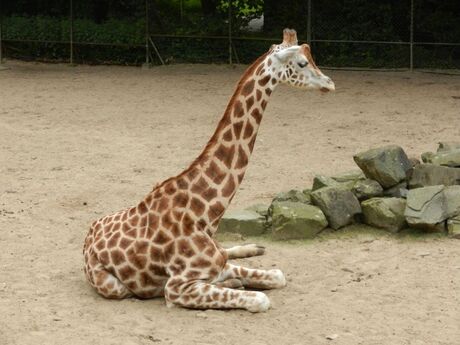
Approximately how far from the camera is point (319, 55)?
16.5m

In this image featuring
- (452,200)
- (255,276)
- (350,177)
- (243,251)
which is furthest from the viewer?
(350,177)

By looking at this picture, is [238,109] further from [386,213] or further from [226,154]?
[386,213]

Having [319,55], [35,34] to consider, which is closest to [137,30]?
[35,34]

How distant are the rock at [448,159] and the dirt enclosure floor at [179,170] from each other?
1.02m

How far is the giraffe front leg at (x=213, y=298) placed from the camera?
5434mm

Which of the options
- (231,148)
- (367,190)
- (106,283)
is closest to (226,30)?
(367,190)

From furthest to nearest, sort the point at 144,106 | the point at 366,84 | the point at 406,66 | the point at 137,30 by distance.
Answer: the point at 137,30
the point at 406,66
the point at 366,84
the point at 144,106

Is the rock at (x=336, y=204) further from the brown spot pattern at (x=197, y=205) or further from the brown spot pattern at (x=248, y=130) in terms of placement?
the brown spot pattern at (x=197, y=205)

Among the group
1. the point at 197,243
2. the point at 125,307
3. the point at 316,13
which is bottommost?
the point at 125,307

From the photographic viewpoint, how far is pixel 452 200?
703 cm

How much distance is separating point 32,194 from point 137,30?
964 cm

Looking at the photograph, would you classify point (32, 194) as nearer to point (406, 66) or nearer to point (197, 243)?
point (197, 243)

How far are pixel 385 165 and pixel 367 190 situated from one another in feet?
0.75

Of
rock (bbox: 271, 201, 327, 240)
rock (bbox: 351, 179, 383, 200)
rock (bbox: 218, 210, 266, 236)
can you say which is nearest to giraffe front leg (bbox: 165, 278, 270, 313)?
rock (bbox: 271, 201, 327, 240)
